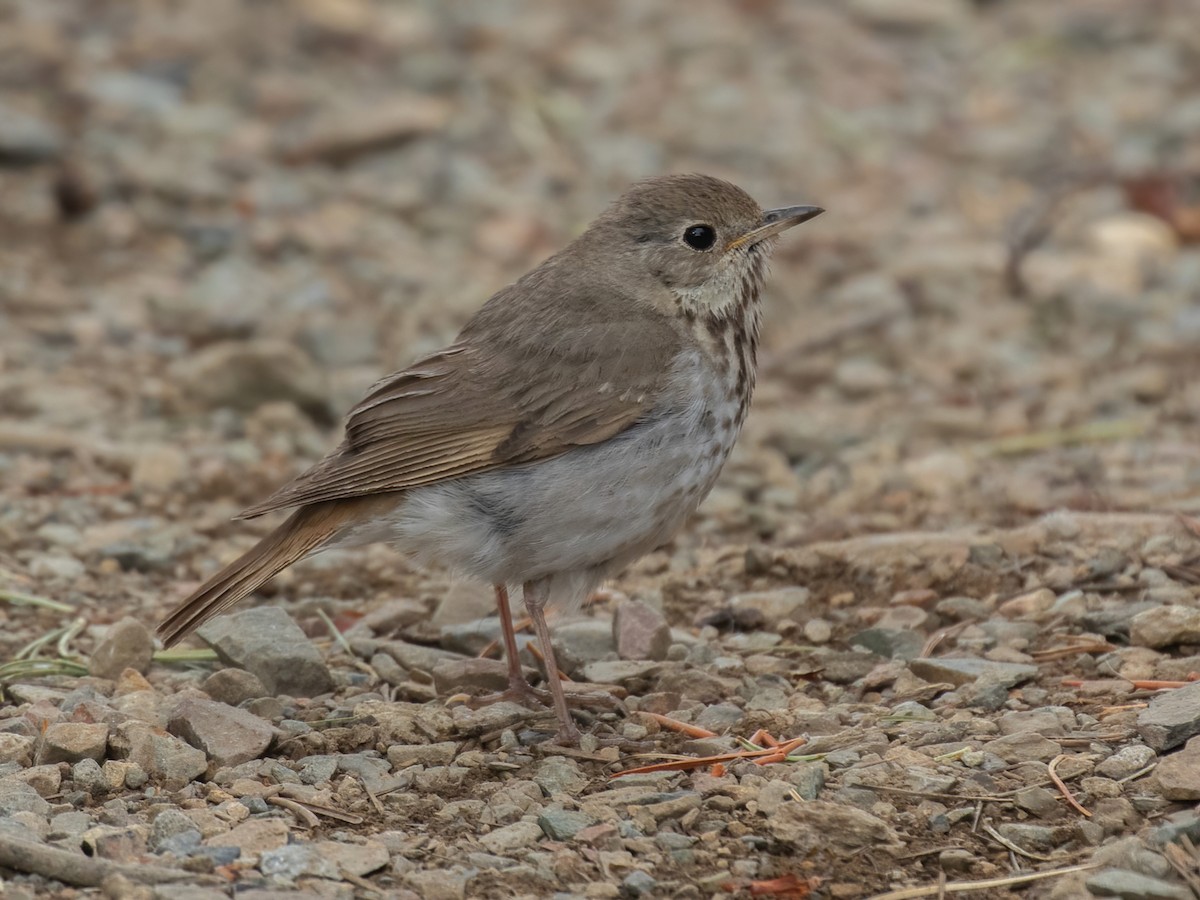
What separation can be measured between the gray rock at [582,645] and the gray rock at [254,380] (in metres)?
2.80

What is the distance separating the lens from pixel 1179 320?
32.1ft

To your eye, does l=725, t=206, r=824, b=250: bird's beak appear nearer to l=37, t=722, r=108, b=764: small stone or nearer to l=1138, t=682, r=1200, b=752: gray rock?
l=1138, t=682, r=1200, b=752: gray rock

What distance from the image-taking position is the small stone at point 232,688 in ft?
18.5

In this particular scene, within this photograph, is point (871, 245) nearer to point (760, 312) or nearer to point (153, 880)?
point (760, 312)

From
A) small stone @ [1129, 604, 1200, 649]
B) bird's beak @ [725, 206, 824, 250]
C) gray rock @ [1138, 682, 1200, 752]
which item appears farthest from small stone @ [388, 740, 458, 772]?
small stone @ [1129, 604, 1200, 649]

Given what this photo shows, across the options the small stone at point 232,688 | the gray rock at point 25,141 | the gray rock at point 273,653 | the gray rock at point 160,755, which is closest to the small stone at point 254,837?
the gray rock at point 160,755

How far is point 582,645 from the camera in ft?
20.8

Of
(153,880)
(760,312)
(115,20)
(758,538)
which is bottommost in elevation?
(758,538)

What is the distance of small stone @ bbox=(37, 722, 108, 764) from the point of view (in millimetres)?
4910

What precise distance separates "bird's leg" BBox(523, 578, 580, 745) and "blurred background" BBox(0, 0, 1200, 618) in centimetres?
149

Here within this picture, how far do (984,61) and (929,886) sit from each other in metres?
10.2

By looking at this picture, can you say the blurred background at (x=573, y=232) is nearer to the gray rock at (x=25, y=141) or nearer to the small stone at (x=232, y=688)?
the gray rock at (x=25, y=141)

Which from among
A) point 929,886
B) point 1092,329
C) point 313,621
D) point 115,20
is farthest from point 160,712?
point 115,20

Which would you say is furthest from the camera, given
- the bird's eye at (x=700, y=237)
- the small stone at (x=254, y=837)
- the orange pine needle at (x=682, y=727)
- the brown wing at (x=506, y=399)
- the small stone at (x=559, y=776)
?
the bird's eye at (x=700, y=237)
